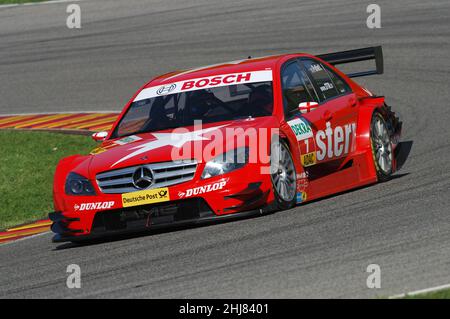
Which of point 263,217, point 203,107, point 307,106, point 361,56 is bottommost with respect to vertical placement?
point 263,217

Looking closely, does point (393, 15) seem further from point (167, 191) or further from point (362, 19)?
point (167, 191)

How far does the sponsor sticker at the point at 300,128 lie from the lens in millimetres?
9883

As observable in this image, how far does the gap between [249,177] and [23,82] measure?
13.2 metres

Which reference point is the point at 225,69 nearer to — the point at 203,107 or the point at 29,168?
the point at 203,107

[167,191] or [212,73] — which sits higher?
[212,73]

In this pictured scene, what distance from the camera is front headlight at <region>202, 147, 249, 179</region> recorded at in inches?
355

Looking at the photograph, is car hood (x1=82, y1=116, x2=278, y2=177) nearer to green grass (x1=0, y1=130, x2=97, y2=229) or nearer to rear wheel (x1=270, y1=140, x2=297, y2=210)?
rear wheel (x1=270, y1=140, x2=297, y2=210)

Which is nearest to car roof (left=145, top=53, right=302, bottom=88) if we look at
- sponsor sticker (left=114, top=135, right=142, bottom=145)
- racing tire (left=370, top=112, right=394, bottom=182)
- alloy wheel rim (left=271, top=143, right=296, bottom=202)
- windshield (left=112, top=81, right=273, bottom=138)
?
windshield (left=112, top=81, right=273, bottom=138)

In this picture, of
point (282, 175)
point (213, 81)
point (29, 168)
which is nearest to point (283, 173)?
point (282, 175)

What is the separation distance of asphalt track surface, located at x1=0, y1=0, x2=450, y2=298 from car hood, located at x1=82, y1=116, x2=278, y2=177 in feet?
2.10

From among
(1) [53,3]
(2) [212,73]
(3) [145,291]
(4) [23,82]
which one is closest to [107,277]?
(3) [145,291]

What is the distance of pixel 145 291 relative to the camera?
706cm

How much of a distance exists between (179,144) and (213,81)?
4.38 ft

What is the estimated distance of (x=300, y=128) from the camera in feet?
32.8
